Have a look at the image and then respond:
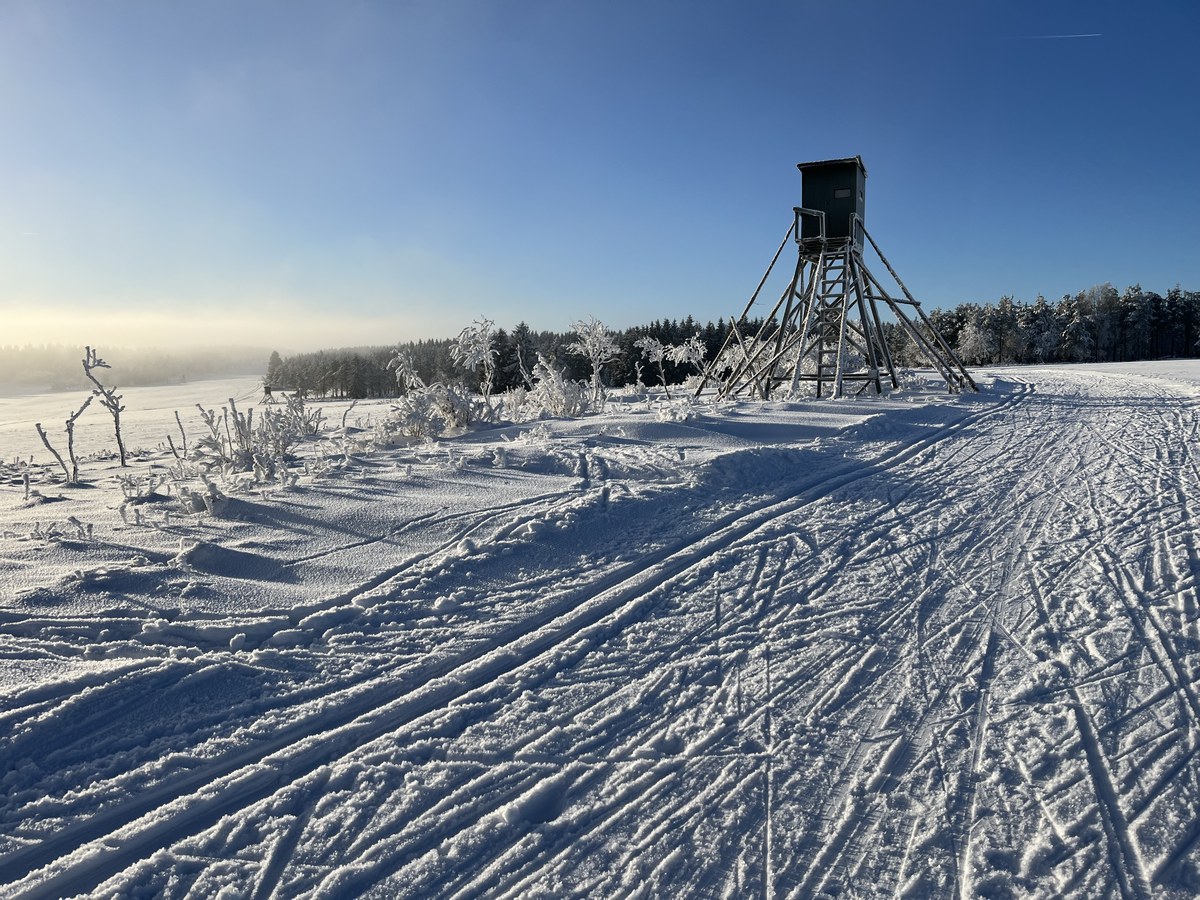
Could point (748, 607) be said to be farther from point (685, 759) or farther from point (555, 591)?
point (685, 759)

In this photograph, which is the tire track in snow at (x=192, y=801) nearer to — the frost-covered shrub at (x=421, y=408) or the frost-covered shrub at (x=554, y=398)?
the frost-covered shrub at (x=421, y=408)

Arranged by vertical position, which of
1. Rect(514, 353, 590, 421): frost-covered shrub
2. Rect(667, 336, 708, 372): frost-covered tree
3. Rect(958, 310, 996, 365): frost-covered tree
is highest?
Rect(958, 310, 996, 365): frost-covered tree

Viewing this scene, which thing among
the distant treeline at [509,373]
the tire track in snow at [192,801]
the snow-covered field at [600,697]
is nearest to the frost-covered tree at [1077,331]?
the distant treeline at [509,373]

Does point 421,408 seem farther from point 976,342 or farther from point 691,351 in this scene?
point 976,342

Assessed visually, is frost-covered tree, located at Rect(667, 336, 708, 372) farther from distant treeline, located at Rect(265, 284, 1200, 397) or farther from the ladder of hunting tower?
distant treeline, located at Rect(265, 284, 1200, 397)

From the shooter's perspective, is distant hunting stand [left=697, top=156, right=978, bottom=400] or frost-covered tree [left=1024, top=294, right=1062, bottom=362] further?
frost-covered tree [left=1024, top=294, right=1062, bottom=362]

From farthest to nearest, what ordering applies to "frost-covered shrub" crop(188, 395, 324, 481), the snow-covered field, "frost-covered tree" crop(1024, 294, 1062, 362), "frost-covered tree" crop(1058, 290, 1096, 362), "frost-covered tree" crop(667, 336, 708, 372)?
"frost-covered tree" crop(1024, 294, 1062, 362) → "frost-covered tree" crop(1058, 290, 1096, 362) → "frost-covered tree" crop(667, 336, 708, 372) → "frost-covered shrub" crop(188, 395, 324, 481) → the snow-covered field

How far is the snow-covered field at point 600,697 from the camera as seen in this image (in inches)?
92.7

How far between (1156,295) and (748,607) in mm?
81807

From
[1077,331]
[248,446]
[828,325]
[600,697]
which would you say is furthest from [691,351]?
[1077,331]

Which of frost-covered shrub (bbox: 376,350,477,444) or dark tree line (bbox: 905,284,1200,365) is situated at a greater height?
Answer: dark tree line (bbox: 905,284,1200,365)

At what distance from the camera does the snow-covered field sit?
2.36 metres

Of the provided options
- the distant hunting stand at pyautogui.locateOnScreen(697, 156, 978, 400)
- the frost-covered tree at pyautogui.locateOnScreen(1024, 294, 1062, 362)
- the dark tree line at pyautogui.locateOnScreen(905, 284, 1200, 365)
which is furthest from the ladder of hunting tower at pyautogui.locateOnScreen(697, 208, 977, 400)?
the frost-covered tree at pyautogui.locateOnScreen(1024, 294, 1062, 362)

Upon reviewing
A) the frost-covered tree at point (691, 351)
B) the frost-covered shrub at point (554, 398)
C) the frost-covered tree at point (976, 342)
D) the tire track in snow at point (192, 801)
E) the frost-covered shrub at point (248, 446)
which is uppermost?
the frost-covered tree at point (976, 342)
